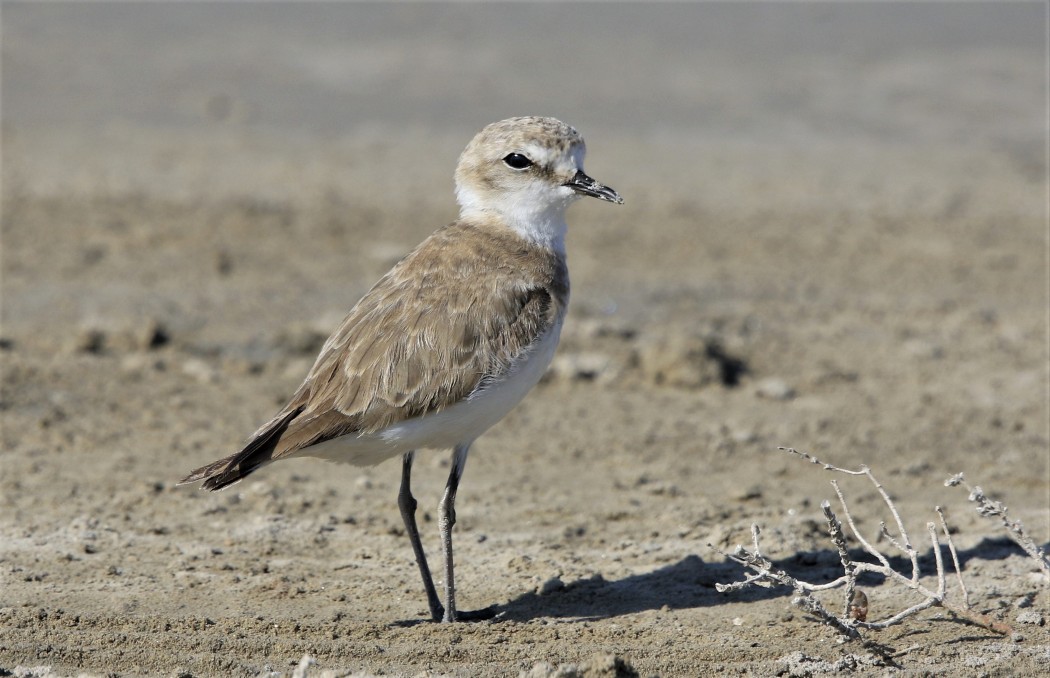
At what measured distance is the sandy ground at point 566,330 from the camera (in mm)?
5574

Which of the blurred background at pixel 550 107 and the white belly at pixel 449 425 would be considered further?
the blurred background at pixel 550 107

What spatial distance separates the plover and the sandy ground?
0.72 metres

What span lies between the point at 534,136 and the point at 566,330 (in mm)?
3815

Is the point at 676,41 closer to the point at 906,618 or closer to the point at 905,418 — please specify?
the point at 905,418

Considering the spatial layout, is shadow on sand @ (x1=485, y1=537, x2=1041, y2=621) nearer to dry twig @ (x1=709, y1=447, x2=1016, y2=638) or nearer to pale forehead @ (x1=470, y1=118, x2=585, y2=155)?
dry twig @ (x1=709, y1=447, x2=1016, y2=638)

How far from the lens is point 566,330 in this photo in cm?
970

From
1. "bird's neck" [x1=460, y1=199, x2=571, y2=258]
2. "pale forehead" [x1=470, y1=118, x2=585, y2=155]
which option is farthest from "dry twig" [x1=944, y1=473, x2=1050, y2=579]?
"pale forehead" [x1=470, y1=118, x2=585, y2=155]

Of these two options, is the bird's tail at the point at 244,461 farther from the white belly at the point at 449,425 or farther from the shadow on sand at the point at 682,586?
the shadow on sand at the point at 682,586

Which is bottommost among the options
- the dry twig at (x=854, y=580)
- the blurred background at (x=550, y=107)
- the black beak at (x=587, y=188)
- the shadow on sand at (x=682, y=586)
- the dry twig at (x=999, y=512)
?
the shadow on sand at (x=682, y=586)

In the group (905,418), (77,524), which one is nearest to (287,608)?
(77,524)

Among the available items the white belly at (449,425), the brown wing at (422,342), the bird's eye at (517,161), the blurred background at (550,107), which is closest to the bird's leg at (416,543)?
the white belly at (449,425)

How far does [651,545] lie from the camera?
6.46 m

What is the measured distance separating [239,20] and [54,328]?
1189 cm

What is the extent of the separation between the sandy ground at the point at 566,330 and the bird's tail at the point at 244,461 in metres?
0.59
